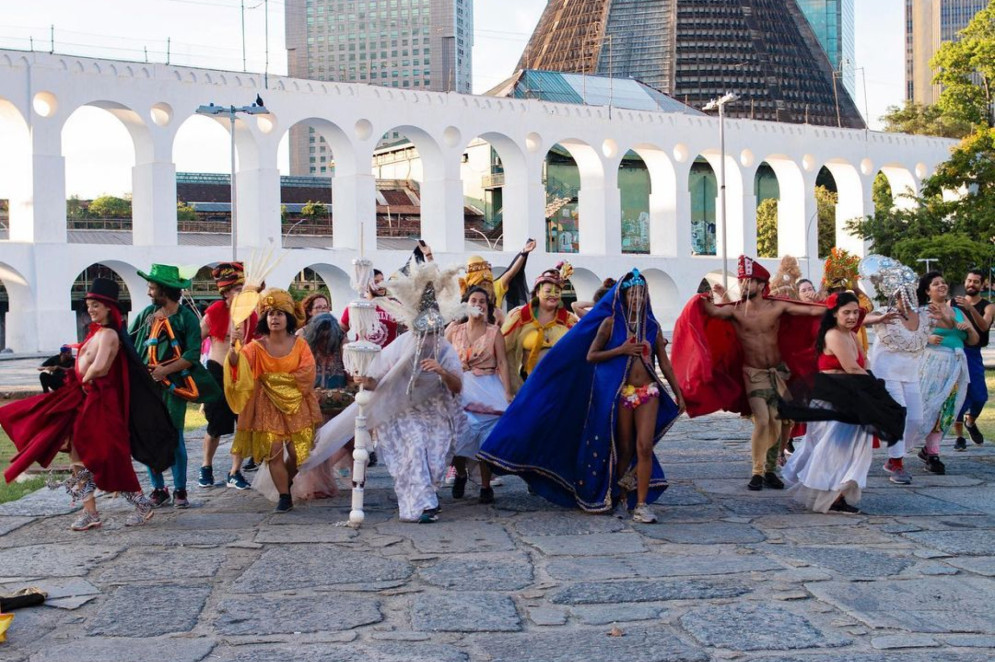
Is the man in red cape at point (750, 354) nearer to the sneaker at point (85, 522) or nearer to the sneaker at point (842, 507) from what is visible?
the sneaker at point (842, 507)

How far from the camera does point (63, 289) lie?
29.7 metres

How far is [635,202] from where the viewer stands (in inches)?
2331

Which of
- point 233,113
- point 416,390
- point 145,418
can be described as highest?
point 233,113

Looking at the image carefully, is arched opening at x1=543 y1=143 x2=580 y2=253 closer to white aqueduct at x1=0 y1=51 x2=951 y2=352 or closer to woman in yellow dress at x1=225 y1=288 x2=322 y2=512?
white aqueduct at x1=0 y1=51 x2=951 y2=352

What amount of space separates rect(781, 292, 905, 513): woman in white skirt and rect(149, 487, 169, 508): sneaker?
396cm

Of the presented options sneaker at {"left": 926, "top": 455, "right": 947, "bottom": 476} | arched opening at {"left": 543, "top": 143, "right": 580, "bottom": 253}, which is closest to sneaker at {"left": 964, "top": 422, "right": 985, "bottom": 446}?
sneaker at {"left": 926, "top": 455, "right": 947, "bottom": 476}

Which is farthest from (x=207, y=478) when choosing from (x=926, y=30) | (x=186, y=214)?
(x=926, y=30)

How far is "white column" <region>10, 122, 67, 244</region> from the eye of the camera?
29.2 meters

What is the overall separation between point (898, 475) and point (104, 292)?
5460mm

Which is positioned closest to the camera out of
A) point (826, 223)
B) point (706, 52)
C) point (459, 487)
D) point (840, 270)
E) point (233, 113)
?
point (459, 487)

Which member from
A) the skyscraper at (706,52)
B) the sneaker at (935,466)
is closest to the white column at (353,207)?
the sneaker at (935,466)

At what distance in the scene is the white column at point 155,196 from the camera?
30844 mm

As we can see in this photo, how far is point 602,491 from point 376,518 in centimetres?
137

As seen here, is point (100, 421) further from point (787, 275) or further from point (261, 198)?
point (261, 198)
